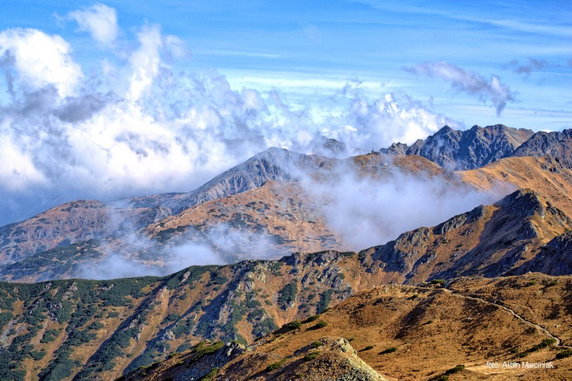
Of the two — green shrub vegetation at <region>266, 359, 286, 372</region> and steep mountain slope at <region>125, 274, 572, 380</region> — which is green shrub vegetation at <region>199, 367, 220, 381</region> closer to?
steep mountain slope at <region>125, 274, 572, 380</region>

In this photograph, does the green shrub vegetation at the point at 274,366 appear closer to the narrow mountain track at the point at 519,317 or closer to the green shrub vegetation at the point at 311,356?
the green shrub vegetation at the point at 311,356

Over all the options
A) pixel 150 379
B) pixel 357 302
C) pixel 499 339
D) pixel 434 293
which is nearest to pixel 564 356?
pixel 499 339

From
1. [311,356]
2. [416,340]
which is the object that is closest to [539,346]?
[416,340]

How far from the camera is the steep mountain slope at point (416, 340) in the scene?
97.6 m

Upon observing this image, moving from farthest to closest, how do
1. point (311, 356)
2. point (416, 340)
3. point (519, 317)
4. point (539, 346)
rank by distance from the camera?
point (416, 340)
point (519, 317)
point (311, 356)
point (539, 346)

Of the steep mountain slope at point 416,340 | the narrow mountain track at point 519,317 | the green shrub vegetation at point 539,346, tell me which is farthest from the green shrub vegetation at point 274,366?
the narrow mountain track at point 519,317

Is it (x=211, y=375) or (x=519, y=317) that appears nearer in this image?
(x=519, y=317)

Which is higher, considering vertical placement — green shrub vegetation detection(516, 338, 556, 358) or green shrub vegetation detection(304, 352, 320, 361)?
green shrub vegetation detection(304, 352, 320, 361)

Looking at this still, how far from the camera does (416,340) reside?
124375 mm

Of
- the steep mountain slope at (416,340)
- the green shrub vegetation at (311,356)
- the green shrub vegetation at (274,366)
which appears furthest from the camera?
the green shrub vegetation at (274,366)

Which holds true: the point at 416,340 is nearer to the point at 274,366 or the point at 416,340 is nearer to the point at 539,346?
the point at 539,346

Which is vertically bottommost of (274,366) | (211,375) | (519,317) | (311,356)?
(519,317)

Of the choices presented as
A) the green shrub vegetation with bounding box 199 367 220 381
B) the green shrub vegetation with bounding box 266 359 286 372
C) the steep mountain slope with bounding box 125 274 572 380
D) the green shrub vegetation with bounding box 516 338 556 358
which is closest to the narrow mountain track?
the steep mountain slope with bounding box 125 274 572 380

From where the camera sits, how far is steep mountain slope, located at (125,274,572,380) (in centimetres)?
9762
